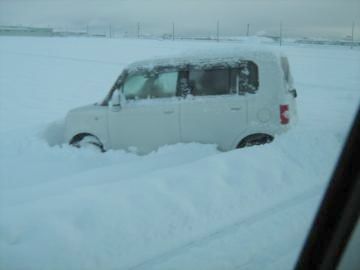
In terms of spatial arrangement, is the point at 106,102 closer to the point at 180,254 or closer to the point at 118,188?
the point at 118,188

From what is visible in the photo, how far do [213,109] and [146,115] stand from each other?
3.75ft

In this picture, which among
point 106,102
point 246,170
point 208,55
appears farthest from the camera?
point 106,102

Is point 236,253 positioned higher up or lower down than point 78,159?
higher up

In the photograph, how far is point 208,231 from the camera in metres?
4.41

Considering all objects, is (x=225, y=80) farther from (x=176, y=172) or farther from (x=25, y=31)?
(x=25, y=31)

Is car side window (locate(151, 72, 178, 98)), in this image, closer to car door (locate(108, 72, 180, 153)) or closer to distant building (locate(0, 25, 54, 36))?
car door (locate(108, 72, 180, 153))

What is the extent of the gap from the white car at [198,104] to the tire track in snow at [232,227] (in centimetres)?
204

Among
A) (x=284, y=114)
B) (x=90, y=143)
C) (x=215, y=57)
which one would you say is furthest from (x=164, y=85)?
(x=284, y=114)

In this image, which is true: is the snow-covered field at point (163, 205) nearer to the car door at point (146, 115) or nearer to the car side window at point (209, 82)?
the car door at point (146, 115)

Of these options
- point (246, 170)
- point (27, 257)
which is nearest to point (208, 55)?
point (246, 170)

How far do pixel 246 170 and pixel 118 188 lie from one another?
1551 millimetres

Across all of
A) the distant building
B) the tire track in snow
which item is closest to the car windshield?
the tire track in snow

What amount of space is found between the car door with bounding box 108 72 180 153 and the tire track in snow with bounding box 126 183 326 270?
287 cm

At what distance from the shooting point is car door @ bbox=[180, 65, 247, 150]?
7.25 m
